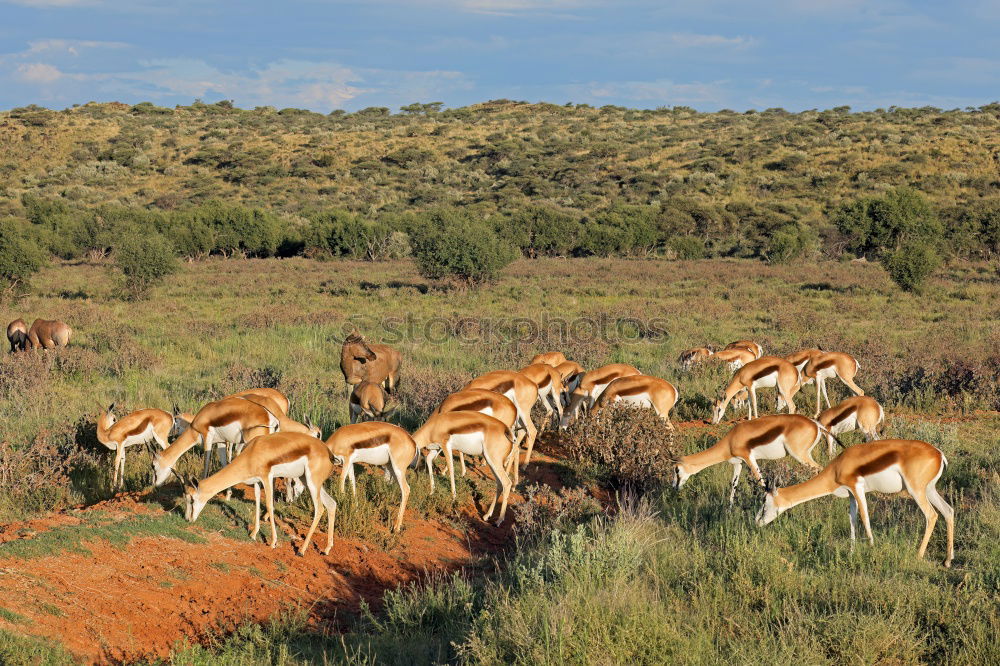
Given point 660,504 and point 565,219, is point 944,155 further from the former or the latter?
point 660,504

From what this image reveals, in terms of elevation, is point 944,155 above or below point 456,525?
above

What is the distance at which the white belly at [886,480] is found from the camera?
7105mm

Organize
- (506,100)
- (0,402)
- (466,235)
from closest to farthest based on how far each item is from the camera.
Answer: (0,402), (466,235), (506,100)

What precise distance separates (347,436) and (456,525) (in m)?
1.62

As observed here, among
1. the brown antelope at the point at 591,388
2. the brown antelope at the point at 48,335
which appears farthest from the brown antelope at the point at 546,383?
the brown antelope at the point at 48,335

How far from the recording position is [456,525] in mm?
8953

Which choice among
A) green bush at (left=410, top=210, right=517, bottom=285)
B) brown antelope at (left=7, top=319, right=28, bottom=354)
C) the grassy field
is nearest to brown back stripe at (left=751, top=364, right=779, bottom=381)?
the grassy field

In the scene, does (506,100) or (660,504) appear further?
(506,100)

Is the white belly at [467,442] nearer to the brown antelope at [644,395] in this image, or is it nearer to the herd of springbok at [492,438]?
the herd of springbok at [492,438]

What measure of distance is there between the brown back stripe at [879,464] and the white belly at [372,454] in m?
4.41

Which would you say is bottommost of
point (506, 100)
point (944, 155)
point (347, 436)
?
point (347, 436)

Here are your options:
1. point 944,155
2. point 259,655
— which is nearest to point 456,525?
point 259,655

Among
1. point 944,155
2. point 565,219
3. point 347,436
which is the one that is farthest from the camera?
point 944,155

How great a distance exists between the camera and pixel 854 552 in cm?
671
